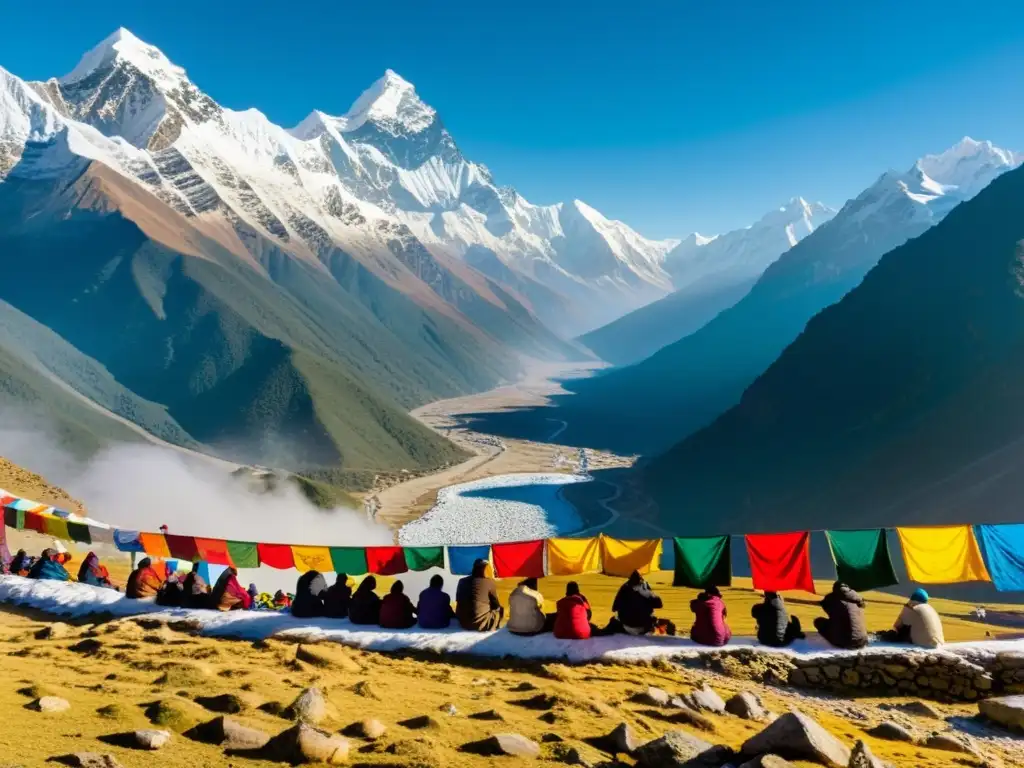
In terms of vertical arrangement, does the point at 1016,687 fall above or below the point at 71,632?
below

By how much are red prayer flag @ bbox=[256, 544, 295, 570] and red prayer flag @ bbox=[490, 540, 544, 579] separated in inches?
366

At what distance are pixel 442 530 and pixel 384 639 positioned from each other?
382 feet

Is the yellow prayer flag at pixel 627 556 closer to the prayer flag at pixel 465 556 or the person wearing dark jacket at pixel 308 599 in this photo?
the prayer flag at pixel 465 556

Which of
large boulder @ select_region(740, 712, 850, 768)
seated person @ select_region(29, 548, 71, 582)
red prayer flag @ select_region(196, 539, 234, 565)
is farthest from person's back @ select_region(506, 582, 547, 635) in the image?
seated person @ select_region(29, 548, 71, 582)

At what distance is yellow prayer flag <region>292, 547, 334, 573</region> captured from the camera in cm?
2947

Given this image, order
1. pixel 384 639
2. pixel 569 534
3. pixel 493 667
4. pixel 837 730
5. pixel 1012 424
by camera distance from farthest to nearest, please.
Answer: pixel 569 534
pixel 1012 424
pixel 384 639
pixel 493 667
pixel 837 730

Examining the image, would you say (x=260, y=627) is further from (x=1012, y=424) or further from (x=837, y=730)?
(x=1012, y=424)

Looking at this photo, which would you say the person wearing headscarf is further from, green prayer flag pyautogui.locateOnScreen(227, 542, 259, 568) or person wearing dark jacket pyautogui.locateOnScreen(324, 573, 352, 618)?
green prayer flag pyautogui.locateOnScreen(227, 542, 259, 568)

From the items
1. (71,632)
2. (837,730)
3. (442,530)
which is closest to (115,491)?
(442,530)

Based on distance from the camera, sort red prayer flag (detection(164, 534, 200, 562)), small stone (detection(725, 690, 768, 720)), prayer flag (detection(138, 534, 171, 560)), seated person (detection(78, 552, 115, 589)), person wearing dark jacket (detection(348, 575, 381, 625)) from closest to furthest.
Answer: small stone (detection(725, 690, 768, 720)) < person wearing dark jacket (detection(348, 575, 381, 625)) < seated person (detection(78, 552, 115, 589)) < red prayer flag (detection(164, 534, 200, 562)) < prayer flag (detection(138, 534, 171, 560))

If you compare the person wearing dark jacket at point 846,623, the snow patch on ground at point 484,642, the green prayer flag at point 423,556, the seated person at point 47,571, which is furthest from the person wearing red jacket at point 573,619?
the seated person at point 47,571

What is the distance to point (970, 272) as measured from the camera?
121 m

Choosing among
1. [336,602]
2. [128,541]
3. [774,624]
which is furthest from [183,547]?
[774,624]

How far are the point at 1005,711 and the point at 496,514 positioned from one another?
5221 inches
